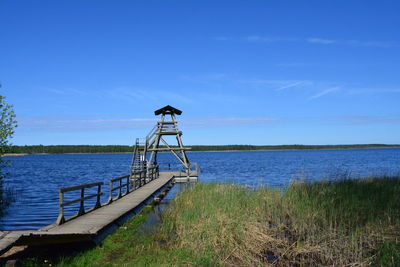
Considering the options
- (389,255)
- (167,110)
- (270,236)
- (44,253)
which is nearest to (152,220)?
(44,253)

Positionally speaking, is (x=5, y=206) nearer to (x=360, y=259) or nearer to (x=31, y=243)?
(x=31, y=243)

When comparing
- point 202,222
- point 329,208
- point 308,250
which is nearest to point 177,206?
point 202,222

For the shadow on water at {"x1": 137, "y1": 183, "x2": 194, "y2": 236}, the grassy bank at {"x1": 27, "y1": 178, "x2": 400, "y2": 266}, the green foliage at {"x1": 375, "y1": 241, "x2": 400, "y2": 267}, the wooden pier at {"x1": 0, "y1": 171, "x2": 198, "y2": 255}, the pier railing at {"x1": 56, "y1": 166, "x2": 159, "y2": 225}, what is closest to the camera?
the green foliage at {"x1": 375, "y1": 241, "x2": 400, "y2": 267}

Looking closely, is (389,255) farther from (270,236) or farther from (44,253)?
(44,253)

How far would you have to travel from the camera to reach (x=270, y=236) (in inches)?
415

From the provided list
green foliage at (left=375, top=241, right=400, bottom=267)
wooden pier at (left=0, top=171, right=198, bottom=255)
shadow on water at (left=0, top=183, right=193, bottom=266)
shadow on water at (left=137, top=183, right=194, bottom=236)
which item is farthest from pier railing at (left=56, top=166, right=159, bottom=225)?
green foliage at (left=375, top=241, right=400, bottom=267)

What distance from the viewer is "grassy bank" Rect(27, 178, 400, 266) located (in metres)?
8.95

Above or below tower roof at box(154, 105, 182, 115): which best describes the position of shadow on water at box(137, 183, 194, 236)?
below

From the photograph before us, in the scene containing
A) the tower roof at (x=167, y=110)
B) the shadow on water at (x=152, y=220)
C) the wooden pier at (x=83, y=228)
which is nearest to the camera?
the wooden pier at (x=83, y=228)

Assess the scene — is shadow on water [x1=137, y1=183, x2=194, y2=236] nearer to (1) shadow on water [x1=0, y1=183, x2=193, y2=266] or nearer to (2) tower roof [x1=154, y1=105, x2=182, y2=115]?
(1) shadow on water [x1=0, y1=183, x2=193, y2=266]

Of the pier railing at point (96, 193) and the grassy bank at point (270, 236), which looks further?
the pier railing at point (96, 193)

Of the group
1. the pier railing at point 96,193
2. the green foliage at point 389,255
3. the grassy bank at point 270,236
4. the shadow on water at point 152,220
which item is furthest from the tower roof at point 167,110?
the green foliage at point 389,255

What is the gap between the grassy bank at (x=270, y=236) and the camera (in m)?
8.95

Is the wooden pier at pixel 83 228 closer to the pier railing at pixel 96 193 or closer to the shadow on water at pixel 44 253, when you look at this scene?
the pier railing at pixel 96 193
